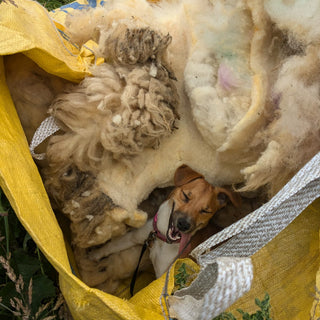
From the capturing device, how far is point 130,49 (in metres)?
0.88

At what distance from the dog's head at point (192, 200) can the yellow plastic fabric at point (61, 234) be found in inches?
6.1

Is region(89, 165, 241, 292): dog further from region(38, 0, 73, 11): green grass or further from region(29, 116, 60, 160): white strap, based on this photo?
region(38, 0, 73, 11): green grass

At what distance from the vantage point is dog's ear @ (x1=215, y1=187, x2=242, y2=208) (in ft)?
3.14

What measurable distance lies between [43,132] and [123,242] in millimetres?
344

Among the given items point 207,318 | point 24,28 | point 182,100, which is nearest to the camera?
point 207,318

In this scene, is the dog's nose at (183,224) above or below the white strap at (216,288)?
below

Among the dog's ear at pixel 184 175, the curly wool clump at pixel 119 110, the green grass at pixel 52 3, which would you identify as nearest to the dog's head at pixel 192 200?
the dog's ear at pixel 184 175

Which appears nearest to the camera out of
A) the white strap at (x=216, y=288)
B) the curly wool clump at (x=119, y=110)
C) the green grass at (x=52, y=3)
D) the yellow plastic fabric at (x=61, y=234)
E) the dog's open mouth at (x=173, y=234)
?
the white strap at (x=216, y=288)

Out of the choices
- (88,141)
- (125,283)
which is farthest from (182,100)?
(125,283)

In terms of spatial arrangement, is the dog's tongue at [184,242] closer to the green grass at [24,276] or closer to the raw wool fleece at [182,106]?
the raw wool fleece at [182,106]

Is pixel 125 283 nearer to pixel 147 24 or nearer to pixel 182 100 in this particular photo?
pixel 182 100

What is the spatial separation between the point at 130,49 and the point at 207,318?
55 centimetres

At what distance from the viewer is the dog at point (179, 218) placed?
96cm

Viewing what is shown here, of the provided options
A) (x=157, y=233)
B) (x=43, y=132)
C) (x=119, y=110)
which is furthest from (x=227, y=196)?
(x=43, y=132)
